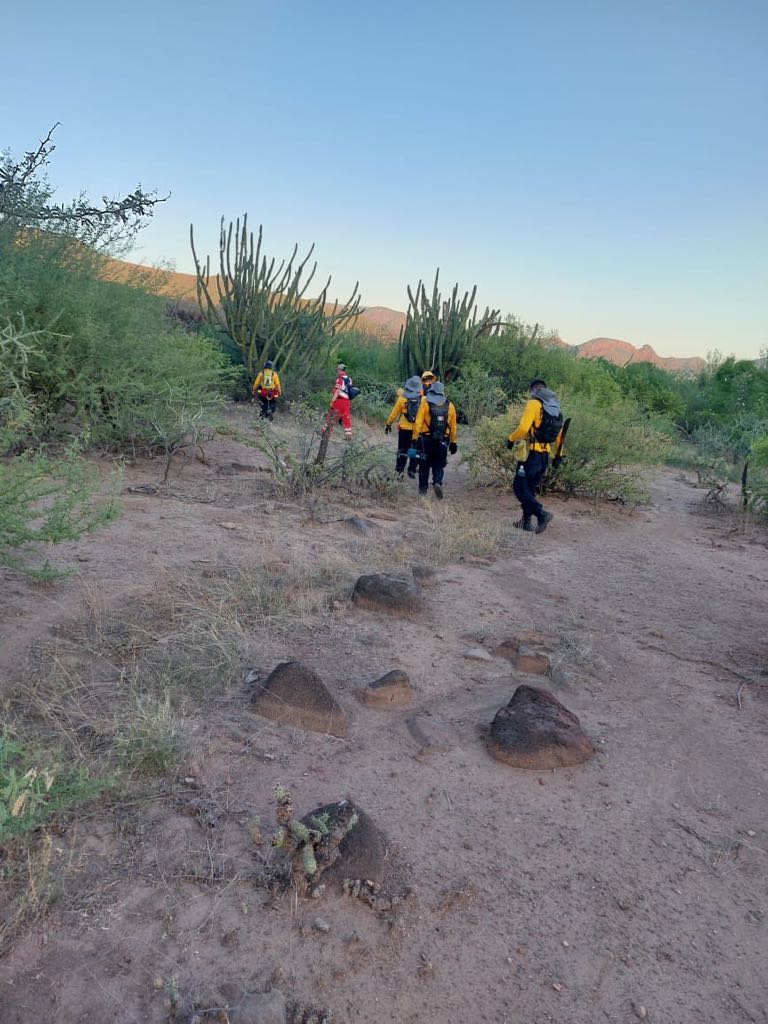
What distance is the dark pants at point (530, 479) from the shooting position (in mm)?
8562

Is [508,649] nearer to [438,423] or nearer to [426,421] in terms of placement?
[438,423]

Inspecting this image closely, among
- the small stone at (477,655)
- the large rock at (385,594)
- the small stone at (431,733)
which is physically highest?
the large rock at (385,594)

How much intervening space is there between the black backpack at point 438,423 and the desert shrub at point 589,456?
1.22 meters

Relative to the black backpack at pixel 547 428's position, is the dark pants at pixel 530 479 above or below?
Answer: below

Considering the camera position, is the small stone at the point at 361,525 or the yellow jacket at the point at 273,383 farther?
the yellow jacket at the point at 273,383

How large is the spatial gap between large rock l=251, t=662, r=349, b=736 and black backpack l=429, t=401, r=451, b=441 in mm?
6143

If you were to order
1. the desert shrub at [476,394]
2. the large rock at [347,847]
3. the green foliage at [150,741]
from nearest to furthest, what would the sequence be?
the large rock at [347,847]
the green foliage at [150,741]
the desert shrub at [476,394]

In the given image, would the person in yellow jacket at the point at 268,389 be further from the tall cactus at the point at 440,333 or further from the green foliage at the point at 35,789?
the green foliage at the point at 35,789

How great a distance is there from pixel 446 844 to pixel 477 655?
1.88 meters

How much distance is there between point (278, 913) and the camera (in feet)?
8.24

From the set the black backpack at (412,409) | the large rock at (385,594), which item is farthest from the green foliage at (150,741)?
the black backpack at (412,409)

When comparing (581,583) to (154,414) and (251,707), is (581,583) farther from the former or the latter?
(154,414)

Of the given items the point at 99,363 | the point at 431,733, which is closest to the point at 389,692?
the point at 431,733

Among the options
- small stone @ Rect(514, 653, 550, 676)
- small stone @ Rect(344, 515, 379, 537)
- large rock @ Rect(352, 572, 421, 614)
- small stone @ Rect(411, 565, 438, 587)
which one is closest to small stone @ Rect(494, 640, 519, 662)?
small stone @ Rect(514, 653, 550, 676)
